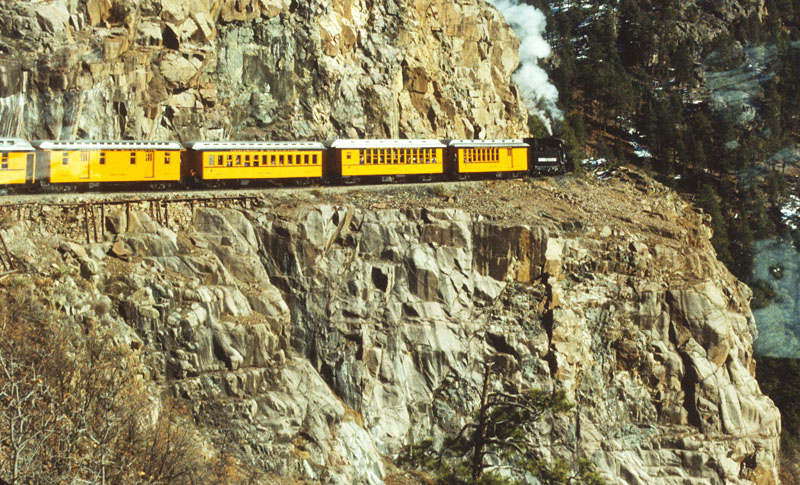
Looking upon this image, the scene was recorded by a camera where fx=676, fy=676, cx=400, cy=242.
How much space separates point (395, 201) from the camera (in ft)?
111

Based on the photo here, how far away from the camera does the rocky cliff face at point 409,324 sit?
25219 mm

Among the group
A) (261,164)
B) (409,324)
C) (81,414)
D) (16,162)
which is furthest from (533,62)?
(81,414)

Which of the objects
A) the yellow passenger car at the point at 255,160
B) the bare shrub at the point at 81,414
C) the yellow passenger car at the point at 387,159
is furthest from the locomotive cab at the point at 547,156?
the bare shrub at the point at 81,414

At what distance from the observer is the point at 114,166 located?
29.1 m

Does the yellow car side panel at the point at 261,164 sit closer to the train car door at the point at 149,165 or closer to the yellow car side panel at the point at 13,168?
the train car door at the point at 149,165

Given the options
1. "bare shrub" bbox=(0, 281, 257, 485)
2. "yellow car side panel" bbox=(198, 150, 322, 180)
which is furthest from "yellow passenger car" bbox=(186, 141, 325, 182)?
"bare shrub" bbox=(0, 281, 257, 485)

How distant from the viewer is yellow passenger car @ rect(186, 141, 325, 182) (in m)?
31.3

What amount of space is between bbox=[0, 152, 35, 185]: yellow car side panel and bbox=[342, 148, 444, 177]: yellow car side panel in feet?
47.3

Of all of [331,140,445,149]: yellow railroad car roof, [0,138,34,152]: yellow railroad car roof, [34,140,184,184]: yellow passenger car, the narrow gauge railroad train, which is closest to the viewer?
[0,138,34,152]: yellow railroad car roof

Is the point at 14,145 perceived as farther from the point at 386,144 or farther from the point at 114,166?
the point at 386,144

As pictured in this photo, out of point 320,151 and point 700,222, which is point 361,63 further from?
point 700,222

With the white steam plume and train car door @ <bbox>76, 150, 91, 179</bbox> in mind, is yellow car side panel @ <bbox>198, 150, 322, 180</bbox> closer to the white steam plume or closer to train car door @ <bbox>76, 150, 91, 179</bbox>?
train car door @ <bbox>76, 150, 91, 179</bbox>

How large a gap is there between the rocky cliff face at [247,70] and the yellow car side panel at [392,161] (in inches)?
192

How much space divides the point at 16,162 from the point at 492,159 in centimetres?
2440
